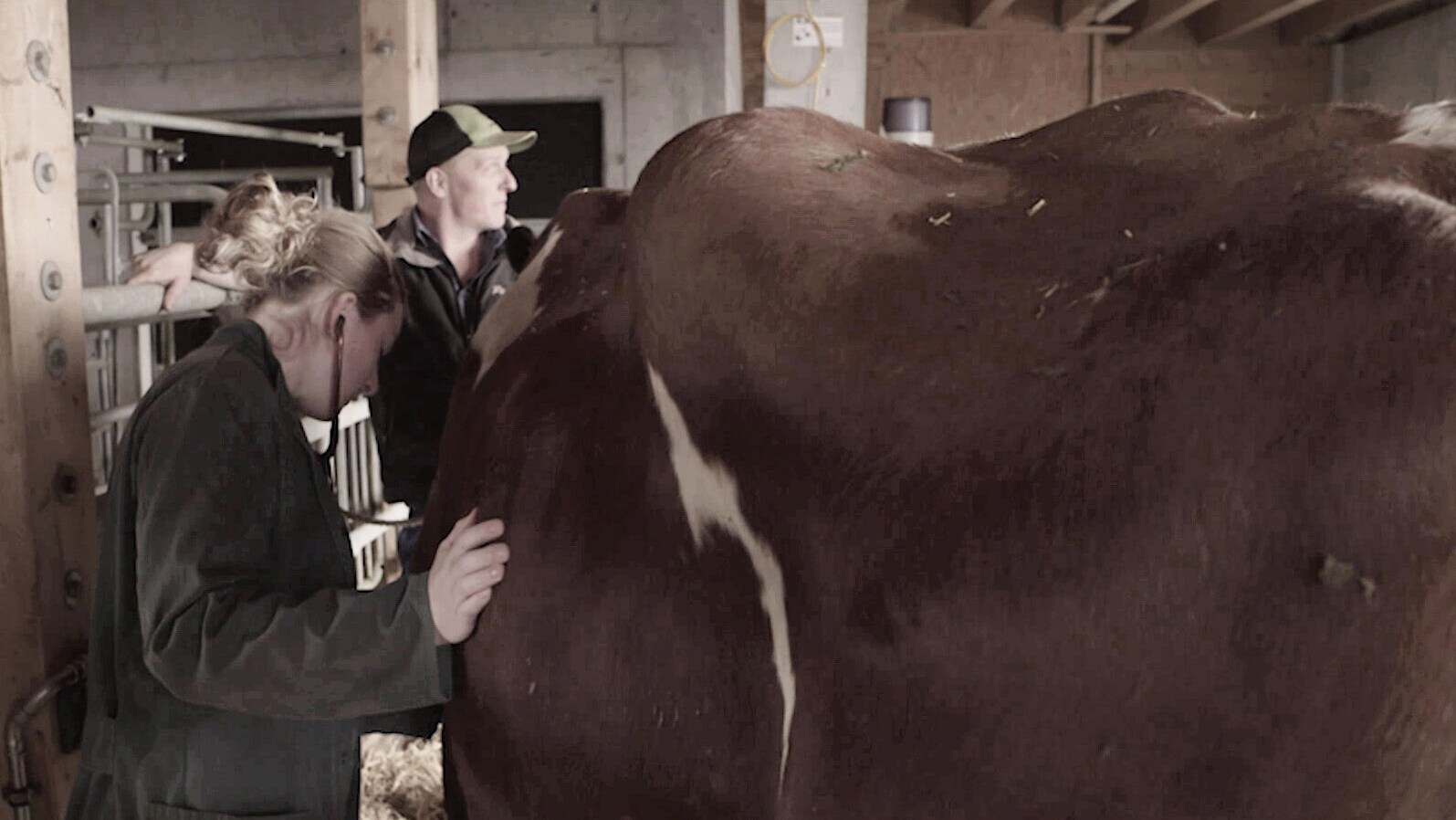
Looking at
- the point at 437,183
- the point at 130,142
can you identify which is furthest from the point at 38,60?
the point at 130,142

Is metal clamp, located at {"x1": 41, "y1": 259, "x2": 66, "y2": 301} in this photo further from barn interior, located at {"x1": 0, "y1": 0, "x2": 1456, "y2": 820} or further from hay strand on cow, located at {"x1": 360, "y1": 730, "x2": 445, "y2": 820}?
barn interior, located at {"x1": 0, "y1": 0, "x2": 1456, "y2": 820}

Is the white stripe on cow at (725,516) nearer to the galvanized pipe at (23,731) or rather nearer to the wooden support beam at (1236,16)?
the galvanized pipe at (23,731)

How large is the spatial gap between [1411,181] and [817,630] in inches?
21.7

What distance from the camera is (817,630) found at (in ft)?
3.55

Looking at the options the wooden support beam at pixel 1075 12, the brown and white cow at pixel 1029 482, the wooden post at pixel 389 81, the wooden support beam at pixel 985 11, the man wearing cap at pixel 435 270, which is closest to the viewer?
the brown and white cow at pixel 1029 482

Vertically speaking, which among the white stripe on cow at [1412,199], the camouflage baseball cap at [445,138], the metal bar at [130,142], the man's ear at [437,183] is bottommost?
the white stripe on cow at [1412,199]

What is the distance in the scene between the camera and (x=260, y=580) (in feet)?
5.19

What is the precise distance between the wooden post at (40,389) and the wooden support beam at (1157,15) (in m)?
7.39

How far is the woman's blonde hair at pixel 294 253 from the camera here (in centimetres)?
177

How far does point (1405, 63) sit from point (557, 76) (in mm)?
5781

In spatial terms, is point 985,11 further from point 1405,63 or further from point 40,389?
point 40,389

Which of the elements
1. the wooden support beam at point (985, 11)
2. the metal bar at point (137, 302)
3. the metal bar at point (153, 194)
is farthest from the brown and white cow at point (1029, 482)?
the wooden support beam at point (985, 11)

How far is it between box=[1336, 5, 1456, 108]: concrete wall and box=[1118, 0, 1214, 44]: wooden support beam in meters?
1.30

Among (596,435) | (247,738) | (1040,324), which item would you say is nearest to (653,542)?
(596,435)
